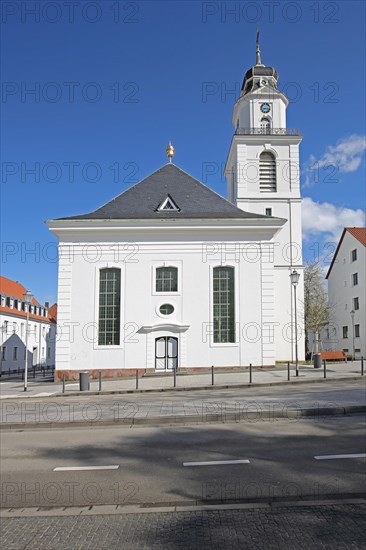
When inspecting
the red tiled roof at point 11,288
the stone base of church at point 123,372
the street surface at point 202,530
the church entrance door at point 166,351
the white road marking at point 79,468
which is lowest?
the stone base of church at point 123,372

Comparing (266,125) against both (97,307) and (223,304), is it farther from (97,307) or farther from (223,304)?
(97,307)

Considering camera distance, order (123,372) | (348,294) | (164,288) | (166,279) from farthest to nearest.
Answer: (348,294) → (166,279) → (164,288) → (123,372)

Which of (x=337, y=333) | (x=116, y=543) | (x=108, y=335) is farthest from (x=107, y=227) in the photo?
(x=337, y=333)

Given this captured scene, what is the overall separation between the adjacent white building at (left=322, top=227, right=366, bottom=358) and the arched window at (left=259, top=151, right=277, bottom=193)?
48.7ft

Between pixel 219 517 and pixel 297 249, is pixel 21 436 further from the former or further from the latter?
pixel 297 249

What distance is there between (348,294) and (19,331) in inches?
1495

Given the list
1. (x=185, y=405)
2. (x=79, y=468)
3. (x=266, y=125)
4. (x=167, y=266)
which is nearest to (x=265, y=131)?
(x=266, y=125)

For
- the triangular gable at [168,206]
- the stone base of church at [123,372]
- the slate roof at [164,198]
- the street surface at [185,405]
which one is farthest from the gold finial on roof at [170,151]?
the street surface at [185,405]

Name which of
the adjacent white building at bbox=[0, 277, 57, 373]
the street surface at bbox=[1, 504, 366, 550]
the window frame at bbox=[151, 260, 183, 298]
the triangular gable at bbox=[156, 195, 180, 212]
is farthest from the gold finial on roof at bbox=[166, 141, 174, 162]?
the street surface at bbox=[1, 504, 366, 550]

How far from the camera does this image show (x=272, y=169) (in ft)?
118

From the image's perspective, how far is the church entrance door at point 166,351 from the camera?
26.7m

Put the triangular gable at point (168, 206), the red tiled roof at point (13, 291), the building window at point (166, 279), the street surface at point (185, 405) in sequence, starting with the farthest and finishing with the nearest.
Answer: the red tiled roof at point (13, 291) < the triangular gable at point (168, 206) < the building window at point (166, 279) < the street surface at point (185, 405)

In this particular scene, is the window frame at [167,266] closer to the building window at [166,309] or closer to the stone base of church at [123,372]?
the building window at [166,309]

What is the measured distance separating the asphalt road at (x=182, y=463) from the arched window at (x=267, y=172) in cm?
2681
